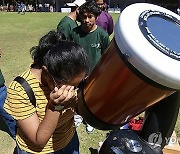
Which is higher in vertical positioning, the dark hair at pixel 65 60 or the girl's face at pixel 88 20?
the dark hair at pixel 65 60

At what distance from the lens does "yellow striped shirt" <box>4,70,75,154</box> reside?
4.55 ft

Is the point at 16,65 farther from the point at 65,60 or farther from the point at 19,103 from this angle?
the point at 65,60

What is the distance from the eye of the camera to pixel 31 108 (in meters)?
1.41

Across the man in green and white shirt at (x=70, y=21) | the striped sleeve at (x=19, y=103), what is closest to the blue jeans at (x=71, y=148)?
the striped sleeve at (x=19, y=103)

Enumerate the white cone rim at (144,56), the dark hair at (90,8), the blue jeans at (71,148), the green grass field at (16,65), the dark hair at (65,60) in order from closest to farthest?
the white cone rim at (144,56) < the dark hair at (65,60) < the blue jeans at (71,148) < the dark hair at (90,8) < the green grass field at (16,65)

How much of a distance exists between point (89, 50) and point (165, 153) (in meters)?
1.32

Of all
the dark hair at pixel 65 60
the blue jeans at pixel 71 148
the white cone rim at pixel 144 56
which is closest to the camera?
the white cone rim at pixel 144 56

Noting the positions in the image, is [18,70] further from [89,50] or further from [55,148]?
[55,148]

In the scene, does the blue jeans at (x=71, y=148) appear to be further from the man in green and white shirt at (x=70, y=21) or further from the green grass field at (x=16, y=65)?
the man in green and white shirt at (x=70, y=21)

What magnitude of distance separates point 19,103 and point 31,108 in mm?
59

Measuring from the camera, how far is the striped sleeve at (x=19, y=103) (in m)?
1.38

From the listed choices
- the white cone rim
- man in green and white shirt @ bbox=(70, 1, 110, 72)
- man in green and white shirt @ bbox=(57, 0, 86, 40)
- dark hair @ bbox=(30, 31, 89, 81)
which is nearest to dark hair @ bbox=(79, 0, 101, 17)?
man in green and white shirt @ bbox=(70, 1, 110, 72)

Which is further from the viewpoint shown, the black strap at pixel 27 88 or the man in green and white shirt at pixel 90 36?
the man in green and white shirt at pixel 90 36

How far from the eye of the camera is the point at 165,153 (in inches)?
108
